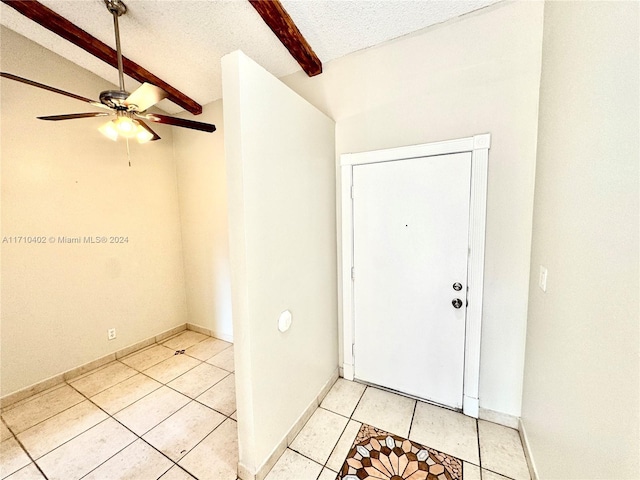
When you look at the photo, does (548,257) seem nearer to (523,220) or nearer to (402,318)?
(523,220)

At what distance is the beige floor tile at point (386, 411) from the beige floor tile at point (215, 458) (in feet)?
2.90

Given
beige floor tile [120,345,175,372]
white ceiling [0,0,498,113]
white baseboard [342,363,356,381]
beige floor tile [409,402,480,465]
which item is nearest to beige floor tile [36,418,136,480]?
beige floor tile [120,345,175,372]

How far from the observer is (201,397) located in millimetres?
2176

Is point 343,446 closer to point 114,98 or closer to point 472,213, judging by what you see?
point 472,213

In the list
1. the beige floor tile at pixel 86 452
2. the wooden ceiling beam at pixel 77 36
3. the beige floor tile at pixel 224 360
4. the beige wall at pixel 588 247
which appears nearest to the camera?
the beige wall at pixel 588 247

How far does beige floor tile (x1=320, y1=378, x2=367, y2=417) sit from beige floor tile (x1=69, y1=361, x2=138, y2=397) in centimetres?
204

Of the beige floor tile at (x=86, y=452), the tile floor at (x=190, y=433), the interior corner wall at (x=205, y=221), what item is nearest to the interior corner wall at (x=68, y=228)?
the interior corner wall at (x=205, y=221)

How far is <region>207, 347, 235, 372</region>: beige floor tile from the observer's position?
2616mm

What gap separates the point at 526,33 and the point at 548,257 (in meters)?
1.38

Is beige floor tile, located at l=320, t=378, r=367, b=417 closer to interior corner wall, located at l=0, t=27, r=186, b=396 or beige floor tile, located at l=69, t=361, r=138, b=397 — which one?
beige floor tile, located at l=69, t=361, r=138, b=397

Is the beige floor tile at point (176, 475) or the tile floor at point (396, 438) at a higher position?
the tile floor at point (396, 438)

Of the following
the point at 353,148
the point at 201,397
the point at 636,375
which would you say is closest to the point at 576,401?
the point at 636,375

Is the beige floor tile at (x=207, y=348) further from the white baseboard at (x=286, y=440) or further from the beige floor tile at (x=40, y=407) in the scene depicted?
the white baseboard at (x=286, y=440)

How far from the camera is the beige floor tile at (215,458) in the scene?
150cm
